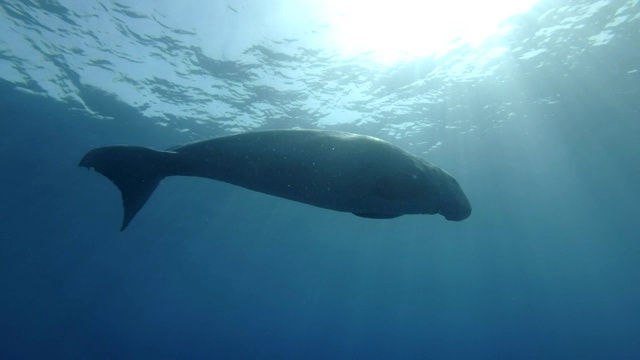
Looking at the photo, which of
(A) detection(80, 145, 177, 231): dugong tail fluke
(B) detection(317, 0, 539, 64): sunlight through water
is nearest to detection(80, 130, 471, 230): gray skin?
(A) detection(80, 145, 177, 231): dugong tail fluke

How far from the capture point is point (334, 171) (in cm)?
410

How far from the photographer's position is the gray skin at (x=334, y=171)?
410 cm

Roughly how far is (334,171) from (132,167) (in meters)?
2.92

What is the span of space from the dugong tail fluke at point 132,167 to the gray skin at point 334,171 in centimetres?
55

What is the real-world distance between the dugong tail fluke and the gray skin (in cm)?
55

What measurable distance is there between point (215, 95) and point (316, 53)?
622cm

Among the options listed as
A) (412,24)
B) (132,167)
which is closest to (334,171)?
(132,167)

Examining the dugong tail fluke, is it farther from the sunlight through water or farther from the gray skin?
the sunlight through water

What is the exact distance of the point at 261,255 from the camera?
64.5 metres

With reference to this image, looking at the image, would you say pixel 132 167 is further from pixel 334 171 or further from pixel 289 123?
pixel 289 123

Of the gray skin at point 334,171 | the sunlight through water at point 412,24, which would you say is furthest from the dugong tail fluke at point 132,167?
the sunlight through water at point 412,24

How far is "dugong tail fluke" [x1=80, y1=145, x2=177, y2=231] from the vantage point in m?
5.04

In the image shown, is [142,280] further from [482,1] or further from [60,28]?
[482,1]

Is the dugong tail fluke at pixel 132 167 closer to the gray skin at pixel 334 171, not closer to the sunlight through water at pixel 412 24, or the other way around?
the gray skin at pixel 334 171
